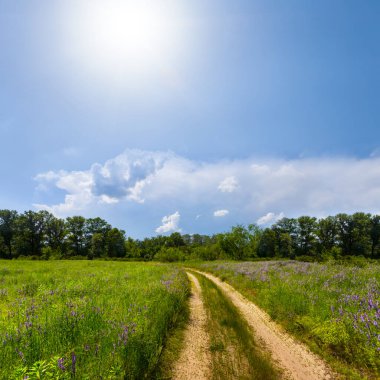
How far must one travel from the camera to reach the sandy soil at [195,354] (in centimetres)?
578

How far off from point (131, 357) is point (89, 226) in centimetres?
10685

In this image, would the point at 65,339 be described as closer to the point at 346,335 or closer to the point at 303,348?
the point at 303,348

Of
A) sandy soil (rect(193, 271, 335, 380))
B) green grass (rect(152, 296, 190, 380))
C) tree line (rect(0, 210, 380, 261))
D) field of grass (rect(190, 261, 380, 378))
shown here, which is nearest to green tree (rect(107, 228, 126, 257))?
tree line (rect(0, 210, 380, 261))

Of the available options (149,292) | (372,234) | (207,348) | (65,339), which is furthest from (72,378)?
(372,234)

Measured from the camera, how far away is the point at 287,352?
280 inches

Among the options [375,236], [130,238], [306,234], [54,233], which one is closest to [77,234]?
[54,233]

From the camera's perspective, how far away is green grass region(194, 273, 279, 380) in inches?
228

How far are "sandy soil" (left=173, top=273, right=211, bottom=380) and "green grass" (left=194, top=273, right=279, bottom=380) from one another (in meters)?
0.21

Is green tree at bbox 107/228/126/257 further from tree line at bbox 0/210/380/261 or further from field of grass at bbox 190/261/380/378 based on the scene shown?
field of grass at bbox 190/261/380/378

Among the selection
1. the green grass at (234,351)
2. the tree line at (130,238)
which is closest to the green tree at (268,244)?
the tree line at (130,238)

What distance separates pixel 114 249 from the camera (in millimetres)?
96125

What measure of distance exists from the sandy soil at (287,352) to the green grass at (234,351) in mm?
404

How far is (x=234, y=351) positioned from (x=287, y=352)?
186cm

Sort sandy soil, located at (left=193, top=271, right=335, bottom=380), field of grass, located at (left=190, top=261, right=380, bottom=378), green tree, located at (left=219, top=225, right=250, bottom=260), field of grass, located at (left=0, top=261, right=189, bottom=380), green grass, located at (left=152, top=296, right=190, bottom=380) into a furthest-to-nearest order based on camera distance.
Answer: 1. green tree, located at (left=219, top=225, right=250, bottom=260)
2. field of grass, located at (left=190, top=261, right=380, bottom=378)
3. sandy soil, located at (left=193, top=271, right=335, bottom=380)
4. green grass, located at (left=152, top=296, right=190, bottom=380)
5. field of grass, located at (left=0, top=261, right=189, bottom=380)
